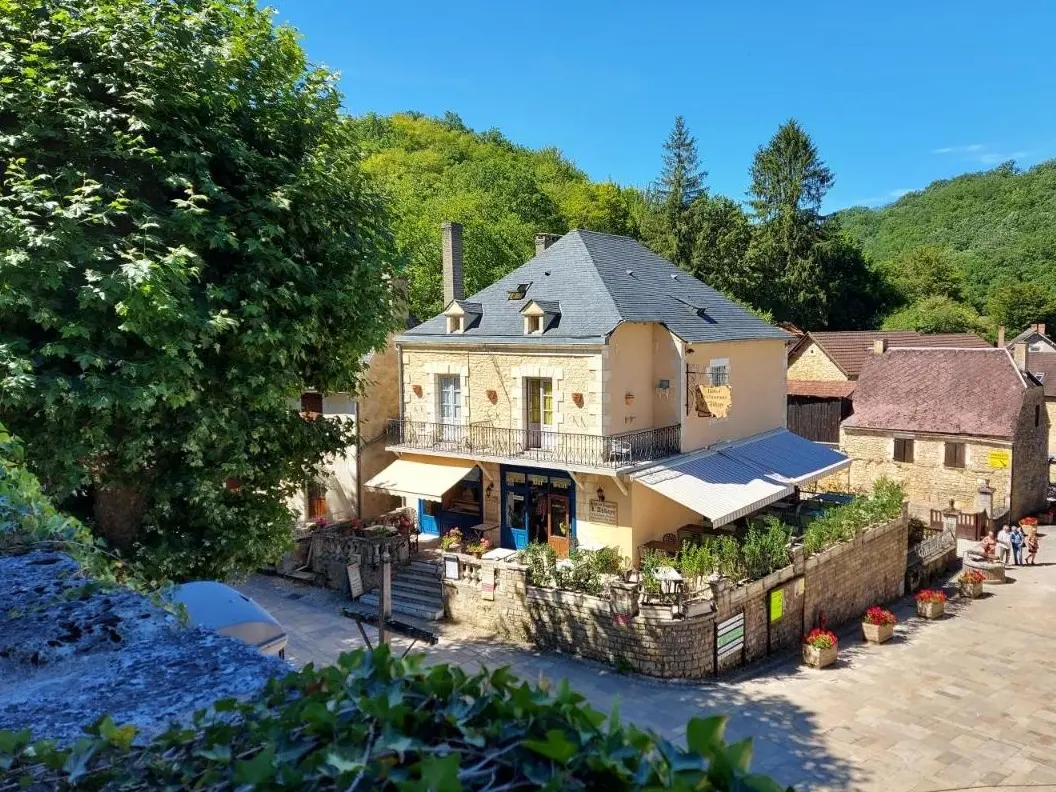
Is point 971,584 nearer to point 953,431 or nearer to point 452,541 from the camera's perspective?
point 953,431

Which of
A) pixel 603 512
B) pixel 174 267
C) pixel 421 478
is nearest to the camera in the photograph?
pixel 174 267

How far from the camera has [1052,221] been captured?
68250 millimetres

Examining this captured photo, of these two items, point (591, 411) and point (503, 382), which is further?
point (503, 382)

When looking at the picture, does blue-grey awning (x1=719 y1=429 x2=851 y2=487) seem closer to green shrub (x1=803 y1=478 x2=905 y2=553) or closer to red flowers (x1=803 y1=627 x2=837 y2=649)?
green shrub (x1=803 y1=478 x2=905 y2=553)

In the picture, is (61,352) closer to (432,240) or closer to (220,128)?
(220,128)

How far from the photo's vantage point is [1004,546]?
2438 cm

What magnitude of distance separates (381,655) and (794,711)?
13648mm

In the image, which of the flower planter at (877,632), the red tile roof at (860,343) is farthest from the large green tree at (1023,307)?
the flower planter at (877,632)

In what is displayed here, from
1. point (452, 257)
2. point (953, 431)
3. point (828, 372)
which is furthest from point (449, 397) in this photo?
point (828, 372)

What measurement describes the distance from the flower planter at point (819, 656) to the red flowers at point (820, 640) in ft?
0.19

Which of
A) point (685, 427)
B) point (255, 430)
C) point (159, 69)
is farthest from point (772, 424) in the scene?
point (159, 69)

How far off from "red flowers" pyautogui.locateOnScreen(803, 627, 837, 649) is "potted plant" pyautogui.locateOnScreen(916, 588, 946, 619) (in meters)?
4.63

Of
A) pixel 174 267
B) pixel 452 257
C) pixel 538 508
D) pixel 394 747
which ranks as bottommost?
pixel 538 508

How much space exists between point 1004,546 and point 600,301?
15612mm
